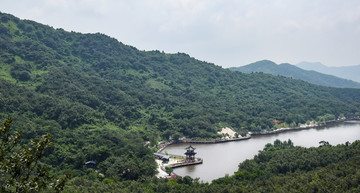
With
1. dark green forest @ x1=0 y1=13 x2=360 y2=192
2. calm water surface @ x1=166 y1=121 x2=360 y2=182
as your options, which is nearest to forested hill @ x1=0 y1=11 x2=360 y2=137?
dark green forest @ x1=0 y1=13 x2=360 y2=192

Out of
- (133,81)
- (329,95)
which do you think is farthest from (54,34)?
(329,95)

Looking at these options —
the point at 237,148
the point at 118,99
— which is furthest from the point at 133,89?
the point at 237,148

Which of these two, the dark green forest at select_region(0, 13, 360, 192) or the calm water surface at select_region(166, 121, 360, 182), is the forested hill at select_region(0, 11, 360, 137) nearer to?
the dark green forest at select_region(0, 13, 360, 192)

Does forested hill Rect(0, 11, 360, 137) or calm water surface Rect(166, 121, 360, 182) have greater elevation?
forested hill Rect(0, 11, 360, 137)

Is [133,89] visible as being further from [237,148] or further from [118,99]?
[237,148]

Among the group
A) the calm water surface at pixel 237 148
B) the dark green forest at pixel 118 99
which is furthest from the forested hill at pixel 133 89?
the calm water surface at pixel 237 148

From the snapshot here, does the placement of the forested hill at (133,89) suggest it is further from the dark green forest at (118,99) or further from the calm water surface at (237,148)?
the calm water surface at (237,148)
